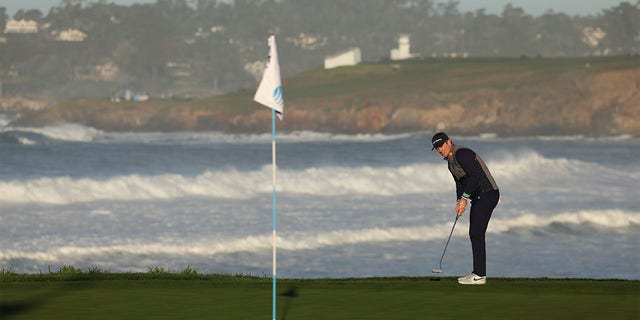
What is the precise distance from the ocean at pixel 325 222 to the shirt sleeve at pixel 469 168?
202 inches

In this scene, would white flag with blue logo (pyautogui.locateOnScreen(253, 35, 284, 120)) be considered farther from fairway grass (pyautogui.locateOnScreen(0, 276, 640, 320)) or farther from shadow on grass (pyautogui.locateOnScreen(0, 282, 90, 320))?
shadow on grass (pyautogui.locateOnScreen(0, 282, 90, 320))

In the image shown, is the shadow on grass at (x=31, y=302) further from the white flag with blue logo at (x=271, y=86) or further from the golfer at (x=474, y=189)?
the golfer at (x=474, y=189)

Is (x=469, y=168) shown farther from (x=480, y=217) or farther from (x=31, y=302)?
(x=31, y=302)

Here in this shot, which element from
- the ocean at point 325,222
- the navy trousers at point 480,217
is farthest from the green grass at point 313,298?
the ocean at point 325,222

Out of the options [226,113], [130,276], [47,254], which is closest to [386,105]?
[226,113]

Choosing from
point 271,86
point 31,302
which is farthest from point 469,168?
point 31,302

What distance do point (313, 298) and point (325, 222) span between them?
2500cm

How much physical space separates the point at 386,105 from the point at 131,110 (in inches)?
1675

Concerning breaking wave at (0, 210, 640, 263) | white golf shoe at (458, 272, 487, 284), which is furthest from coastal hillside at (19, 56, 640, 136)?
white golf shoe at (458, 272, 487, 284)

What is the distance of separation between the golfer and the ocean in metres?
4.87

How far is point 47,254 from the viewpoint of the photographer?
105 feet

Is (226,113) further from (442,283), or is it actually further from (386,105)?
(442,283)

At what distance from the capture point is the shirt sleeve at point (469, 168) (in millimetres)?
15453

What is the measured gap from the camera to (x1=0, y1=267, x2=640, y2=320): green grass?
13.1m
